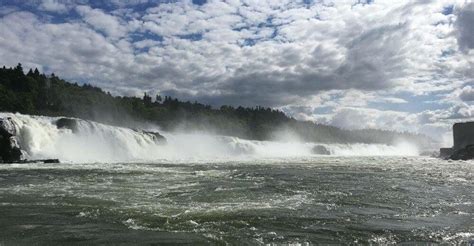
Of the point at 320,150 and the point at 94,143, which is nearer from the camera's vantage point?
the point at 94,143

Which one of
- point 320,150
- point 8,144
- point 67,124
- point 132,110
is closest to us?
point 8,144

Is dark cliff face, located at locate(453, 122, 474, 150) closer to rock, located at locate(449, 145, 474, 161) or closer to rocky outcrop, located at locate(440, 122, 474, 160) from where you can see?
rocky outcrop, located at locate(440, 122, 474, 160)

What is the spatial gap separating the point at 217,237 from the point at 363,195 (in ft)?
25.9

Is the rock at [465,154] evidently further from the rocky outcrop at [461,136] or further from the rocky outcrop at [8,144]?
the rocky outcrop at [8,144]

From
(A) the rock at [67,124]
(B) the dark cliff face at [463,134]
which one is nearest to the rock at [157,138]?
(A) the rock at [67,124]

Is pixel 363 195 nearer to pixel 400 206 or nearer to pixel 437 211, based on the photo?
pixel 400 206

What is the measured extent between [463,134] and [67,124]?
239 feet

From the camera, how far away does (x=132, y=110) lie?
107 metres

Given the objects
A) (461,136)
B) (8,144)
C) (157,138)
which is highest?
(461,136)

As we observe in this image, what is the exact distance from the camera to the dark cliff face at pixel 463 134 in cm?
8338

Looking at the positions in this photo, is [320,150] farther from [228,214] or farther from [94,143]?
[228,214]

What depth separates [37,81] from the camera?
85.4 m

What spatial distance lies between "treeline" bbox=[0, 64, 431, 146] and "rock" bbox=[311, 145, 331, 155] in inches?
1409

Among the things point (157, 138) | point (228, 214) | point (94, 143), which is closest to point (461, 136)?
point (157, 138)
